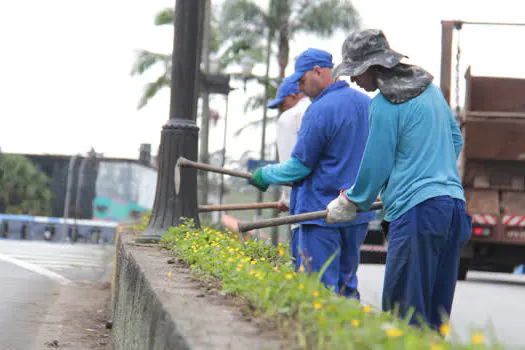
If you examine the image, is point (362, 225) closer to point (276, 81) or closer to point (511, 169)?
point (511, 169)

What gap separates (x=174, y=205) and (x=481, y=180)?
8857mm

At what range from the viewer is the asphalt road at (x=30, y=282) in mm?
8594

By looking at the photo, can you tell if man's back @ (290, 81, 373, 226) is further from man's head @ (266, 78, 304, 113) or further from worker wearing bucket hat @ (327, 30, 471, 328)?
man's head @ (266, 78, 304, 113)

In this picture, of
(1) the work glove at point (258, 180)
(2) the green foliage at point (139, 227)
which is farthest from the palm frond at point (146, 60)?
(1) the work glove at point (258, 180)

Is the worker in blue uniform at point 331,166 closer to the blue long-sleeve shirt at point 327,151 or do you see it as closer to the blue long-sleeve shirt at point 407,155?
the blue long-sleeve shirt at point 327,151

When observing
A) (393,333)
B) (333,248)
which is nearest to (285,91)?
(333,248)

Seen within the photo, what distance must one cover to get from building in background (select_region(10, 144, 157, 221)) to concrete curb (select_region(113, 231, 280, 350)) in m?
76.3

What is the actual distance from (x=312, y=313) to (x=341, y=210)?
187 centimetres

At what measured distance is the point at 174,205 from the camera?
25.8 feet

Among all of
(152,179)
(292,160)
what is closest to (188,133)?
(292,160)

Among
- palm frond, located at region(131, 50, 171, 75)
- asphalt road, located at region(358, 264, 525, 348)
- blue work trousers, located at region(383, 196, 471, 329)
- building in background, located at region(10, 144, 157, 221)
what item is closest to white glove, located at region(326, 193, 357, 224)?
blue work trousers, located at region(383, 196, 471, 329)

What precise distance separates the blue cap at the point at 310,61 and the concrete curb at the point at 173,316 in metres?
1.30

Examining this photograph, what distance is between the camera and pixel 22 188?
255 feet

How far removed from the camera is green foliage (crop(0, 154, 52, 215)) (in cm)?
7656
